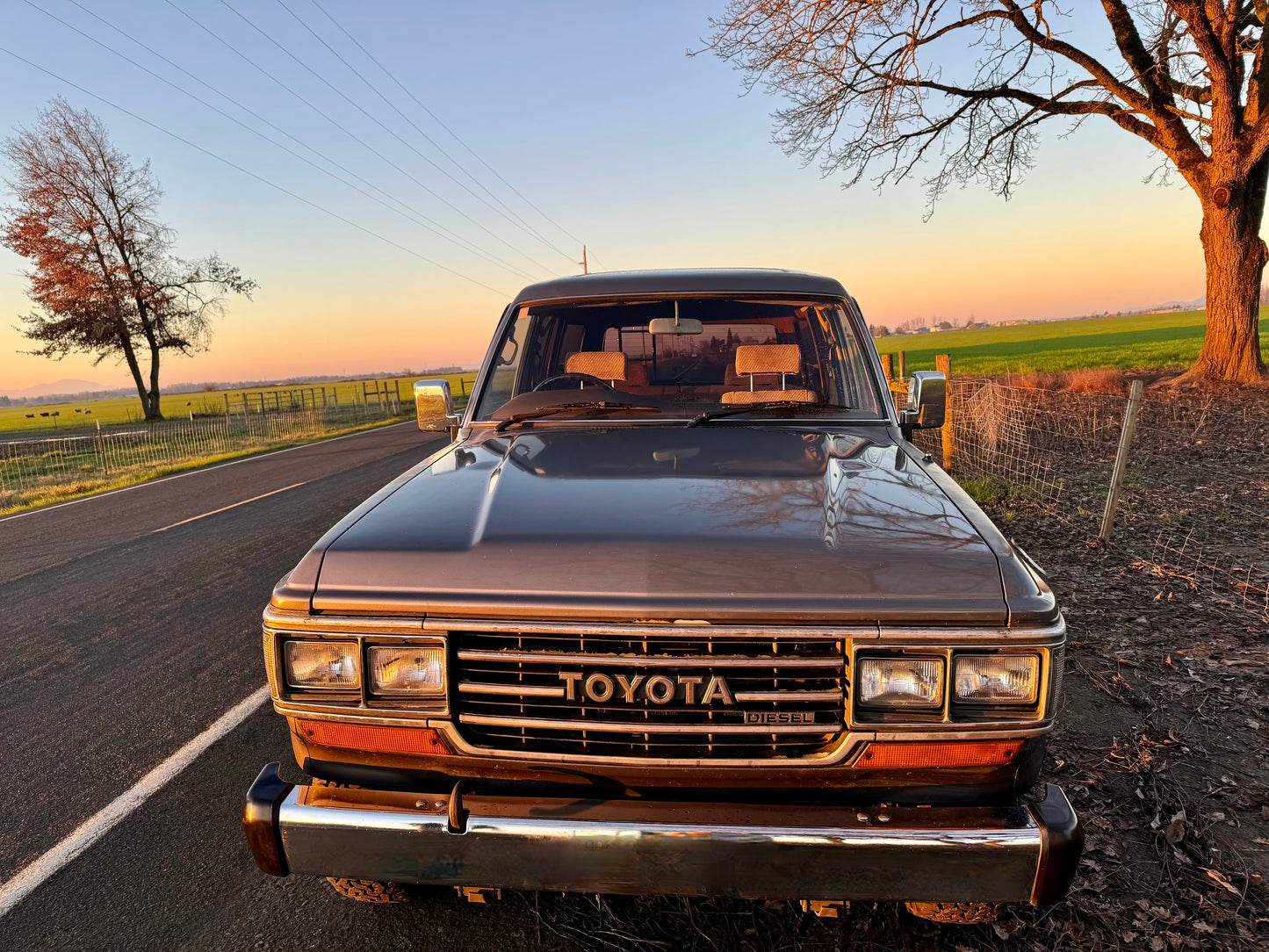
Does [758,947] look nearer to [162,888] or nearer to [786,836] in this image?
[786,836]

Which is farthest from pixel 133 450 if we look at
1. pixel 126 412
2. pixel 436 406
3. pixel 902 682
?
pixel 126 412

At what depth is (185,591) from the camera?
20.0 feet

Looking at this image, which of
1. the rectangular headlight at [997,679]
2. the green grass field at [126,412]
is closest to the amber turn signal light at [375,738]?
the rectangular headlight at [997,679]

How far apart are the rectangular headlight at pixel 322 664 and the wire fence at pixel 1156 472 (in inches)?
209

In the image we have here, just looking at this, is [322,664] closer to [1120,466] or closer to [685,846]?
[685,846]

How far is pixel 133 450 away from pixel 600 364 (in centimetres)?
2346

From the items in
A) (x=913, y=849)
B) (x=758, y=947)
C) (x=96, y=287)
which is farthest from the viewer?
(x=96, y=287)

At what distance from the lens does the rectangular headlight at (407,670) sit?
6.21ft

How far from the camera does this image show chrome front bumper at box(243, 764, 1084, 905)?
168 centimetres

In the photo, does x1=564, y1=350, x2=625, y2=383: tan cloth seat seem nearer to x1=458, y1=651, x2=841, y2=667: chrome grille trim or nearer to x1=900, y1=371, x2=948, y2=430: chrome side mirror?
x1=900, y1=371, x2=948, y2=430: chrome side mirror

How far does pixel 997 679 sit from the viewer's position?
71.2 inches

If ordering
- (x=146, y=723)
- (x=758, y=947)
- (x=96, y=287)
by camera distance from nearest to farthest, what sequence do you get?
(x=758, y=947) < (x=146, y=723) < (x=96, y=287)

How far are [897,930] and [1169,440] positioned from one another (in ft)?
38.4

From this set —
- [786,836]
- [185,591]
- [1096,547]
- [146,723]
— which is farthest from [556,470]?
[1096,547]
